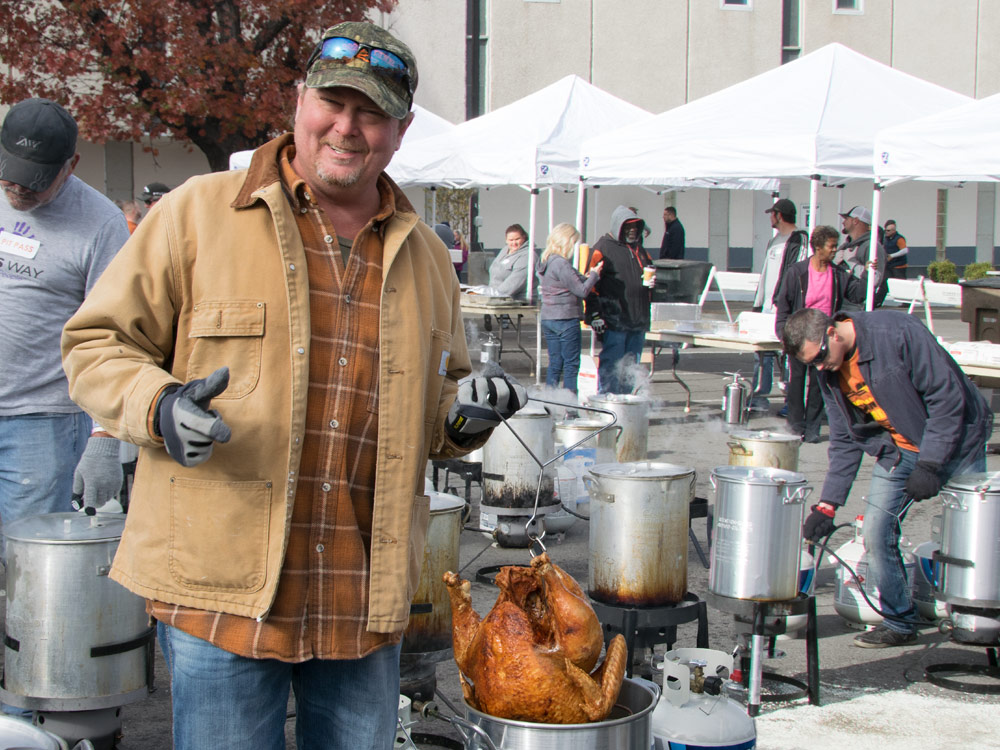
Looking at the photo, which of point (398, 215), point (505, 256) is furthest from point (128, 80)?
point (398, 215)

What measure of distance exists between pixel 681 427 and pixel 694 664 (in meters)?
7.03

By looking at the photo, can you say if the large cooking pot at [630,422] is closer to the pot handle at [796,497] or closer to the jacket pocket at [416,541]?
the pot handle at [796,497]

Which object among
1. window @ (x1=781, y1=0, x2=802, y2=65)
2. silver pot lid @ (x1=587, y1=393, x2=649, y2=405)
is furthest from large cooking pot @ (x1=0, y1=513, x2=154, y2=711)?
window @ (x1=781, y1=0, x2=802, y2=65)

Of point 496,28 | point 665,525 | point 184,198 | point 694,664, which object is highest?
point 496,28

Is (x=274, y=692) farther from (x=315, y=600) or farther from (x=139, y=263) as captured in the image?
(x=139, y=263)

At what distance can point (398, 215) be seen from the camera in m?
2.26

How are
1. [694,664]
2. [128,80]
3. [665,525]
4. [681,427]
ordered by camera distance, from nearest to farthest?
[694,664], [665,525], [681,427], [128,80]

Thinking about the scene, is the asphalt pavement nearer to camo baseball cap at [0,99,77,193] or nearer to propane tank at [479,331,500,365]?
propane tank at [479,331,500,365]

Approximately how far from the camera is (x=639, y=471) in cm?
428

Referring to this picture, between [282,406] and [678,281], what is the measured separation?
19.3m

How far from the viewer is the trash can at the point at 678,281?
20547 millimetres

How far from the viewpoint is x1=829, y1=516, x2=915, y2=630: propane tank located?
5258 millimetres

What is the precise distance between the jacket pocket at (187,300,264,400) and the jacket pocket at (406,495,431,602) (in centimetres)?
44

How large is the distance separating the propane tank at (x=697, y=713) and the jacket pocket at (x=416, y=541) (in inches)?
56.2
